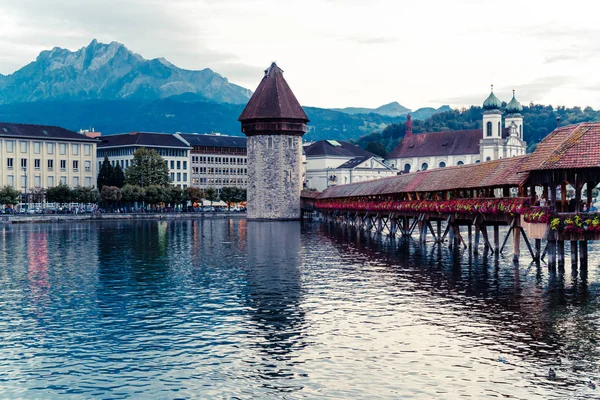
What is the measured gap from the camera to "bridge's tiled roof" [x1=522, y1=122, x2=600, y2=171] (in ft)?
118

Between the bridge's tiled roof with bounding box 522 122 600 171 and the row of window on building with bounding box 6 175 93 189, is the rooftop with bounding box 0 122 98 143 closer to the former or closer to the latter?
the row of window on building with bounding box 6 175 93 189

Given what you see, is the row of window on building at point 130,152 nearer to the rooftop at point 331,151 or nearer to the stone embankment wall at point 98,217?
the rooftop at point 331,151

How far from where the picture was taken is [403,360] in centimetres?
2184

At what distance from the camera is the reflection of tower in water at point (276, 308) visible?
21.9 m

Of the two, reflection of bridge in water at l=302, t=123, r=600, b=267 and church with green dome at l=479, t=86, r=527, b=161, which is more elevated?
church with green dome at l=479, t=86, r=527, b=161

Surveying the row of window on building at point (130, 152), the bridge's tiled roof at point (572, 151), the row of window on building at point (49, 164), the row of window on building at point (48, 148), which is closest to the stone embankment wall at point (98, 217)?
the row of window on building at point (49, 164)

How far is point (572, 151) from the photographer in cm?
3678

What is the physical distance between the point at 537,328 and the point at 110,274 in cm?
2484

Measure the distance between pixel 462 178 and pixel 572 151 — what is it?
660 inches

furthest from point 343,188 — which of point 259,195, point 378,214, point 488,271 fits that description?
point 488,271

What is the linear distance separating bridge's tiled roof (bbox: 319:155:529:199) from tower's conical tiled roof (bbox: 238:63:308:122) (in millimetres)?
→ 41899

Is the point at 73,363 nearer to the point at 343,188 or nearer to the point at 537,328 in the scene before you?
the point at 537,328

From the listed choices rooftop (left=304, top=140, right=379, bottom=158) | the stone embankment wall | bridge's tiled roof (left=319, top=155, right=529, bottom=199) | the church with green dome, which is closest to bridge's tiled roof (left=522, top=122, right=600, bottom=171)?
bridge's tiled roof (left=319, top=155, right=529, bottom=199)

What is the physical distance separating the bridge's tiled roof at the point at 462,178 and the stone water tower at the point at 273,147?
41.8 m
